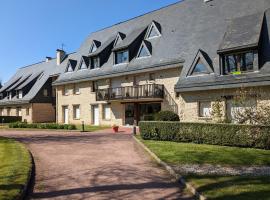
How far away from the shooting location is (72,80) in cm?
3578

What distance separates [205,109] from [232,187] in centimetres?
1495

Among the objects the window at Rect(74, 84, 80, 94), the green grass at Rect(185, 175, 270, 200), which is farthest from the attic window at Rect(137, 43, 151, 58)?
the green grass at Rect(185, 175, 270, 200)

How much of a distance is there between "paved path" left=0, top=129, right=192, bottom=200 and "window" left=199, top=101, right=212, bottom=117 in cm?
927

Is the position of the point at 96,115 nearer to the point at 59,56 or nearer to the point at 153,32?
the point at 153,32

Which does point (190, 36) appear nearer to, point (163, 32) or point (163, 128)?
point (163, 32)

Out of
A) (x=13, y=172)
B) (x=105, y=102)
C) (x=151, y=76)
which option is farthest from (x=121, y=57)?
(x=13, y=172)

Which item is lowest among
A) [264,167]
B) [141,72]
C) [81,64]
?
[264,167]

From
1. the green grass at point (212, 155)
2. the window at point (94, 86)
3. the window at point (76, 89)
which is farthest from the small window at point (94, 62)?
the green grass at point (212, 155)

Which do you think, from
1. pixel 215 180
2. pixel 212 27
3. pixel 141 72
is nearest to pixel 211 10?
pixel 212 27

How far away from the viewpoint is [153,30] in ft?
98.7

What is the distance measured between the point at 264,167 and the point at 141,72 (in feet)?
60.4

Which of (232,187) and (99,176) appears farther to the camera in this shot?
(99,176)

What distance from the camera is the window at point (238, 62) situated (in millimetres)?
20039

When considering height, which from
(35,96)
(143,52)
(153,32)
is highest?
(153,32)
